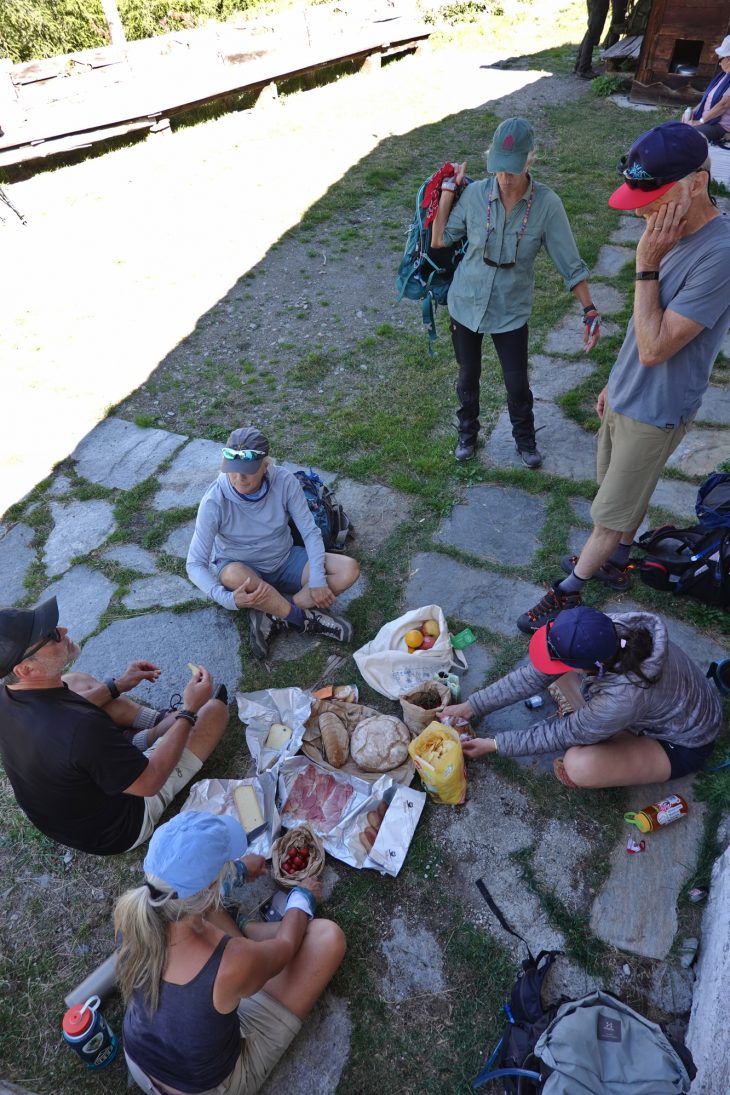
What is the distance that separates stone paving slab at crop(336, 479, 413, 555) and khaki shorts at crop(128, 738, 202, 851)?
5.48ft

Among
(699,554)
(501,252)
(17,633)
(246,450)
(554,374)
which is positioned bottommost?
(699,554)

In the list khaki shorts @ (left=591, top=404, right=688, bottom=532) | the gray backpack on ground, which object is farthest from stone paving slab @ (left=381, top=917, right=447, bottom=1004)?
khaki shorts @ (left=591, top=404, right=688, bottom=532)

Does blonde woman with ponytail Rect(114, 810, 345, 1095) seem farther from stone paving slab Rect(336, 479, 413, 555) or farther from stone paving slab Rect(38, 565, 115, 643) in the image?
stone paving slab Rect(336, 479, 413, 555)

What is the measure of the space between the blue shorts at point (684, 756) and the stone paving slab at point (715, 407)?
2.76 meters

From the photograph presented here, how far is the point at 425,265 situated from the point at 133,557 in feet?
8.67

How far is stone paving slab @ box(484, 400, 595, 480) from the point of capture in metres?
4.64

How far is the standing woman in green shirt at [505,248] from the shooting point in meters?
3.62

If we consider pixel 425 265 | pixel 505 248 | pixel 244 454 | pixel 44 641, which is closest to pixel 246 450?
pixel 244 454

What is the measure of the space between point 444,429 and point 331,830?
308 centimetres

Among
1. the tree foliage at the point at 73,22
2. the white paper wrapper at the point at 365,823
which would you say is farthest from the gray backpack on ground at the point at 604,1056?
the tree foliage at the point at 73,22

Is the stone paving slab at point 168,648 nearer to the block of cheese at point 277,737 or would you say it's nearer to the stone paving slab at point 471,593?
the block of cheese at point 277,737

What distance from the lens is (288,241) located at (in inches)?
310

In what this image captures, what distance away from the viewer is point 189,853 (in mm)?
2143

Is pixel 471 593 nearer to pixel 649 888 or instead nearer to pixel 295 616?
pixel 295 616
